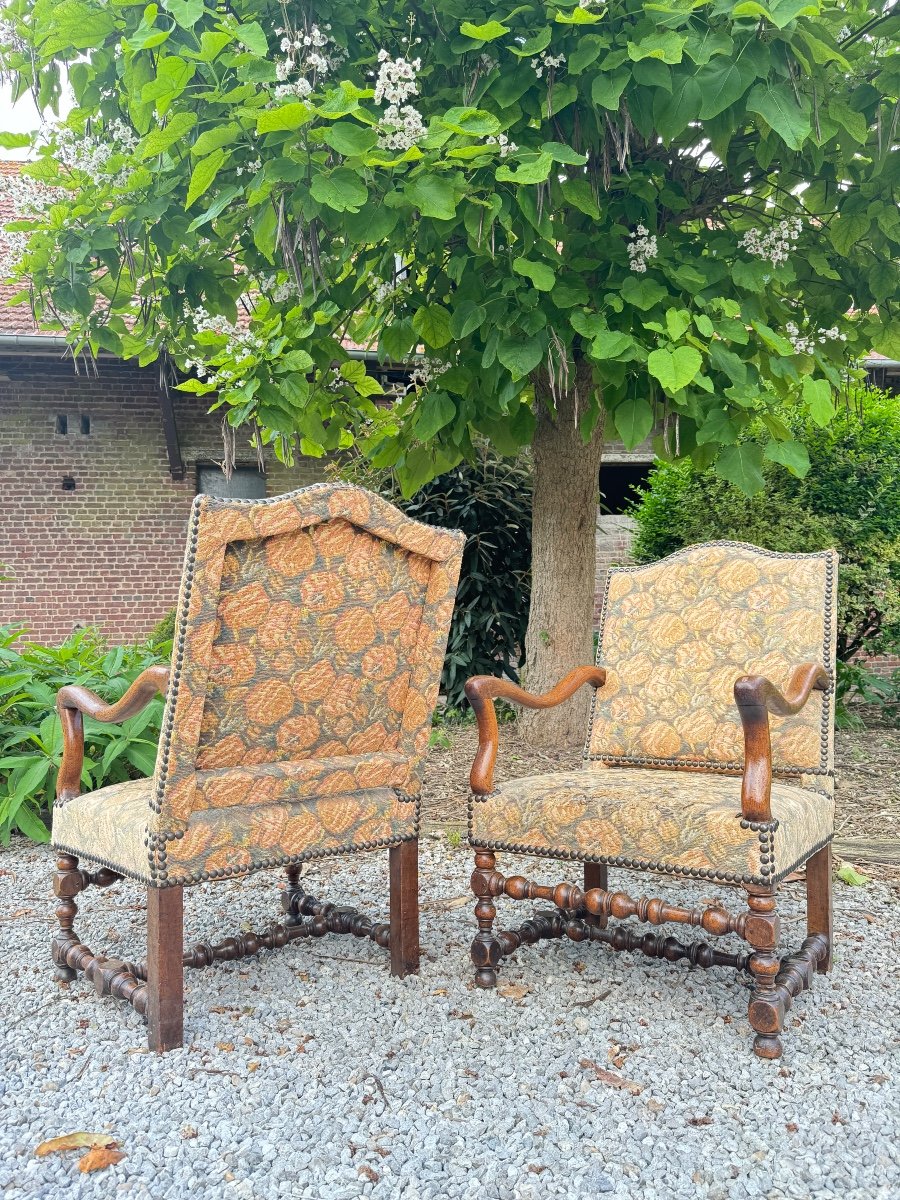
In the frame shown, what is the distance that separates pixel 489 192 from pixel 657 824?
210 centimetres

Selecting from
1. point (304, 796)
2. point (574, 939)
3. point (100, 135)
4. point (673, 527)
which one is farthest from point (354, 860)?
point (673, 527)

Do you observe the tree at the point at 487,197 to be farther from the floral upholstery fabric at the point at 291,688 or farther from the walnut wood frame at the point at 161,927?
the walnut wood frame at the point at 161,927

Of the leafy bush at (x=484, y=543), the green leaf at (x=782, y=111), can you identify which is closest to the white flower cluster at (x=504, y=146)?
the green leaf at (x=782, y=111)

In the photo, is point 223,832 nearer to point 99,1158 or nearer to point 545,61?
point 99,1158

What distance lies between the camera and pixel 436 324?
423 cm

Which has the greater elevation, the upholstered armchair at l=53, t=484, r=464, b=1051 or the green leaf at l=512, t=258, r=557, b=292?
the green leaf at l=512, t=258, r=557, b=292

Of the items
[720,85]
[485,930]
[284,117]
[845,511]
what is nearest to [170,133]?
[284,117]

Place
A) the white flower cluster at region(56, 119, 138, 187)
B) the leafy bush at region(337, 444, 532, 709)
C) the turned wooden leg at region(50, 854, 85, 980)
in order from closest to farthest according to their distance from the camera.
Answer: the turned wooden leg at region(50, 854, 85, 980), the white flower cluster at region(56, 119, 138, 187), the leafy bush at region(337, 444, 532, 709)

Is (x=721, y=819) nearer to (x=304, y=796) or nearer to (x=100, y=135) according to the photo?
(x=304, y=796)

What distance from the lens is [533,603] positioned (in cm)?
552

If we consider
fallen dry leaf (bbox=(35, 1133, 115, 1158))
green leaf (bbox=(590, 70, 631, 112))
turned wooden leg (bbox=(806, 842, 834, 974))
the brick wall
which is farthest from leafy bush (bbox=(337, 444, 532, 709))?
fallen dry leaf (bbox=(35, 1133, 115, 1158))

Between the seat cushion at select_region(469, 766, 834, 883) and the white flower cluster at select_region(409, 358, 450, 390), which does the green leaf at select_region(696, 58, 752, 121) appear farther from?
the seat cushion at select_region(469, 766, 834, 883)

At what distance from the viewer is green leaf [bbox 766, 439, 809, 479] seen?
3.64m

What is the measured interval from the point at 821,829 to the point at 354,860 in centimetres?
199
